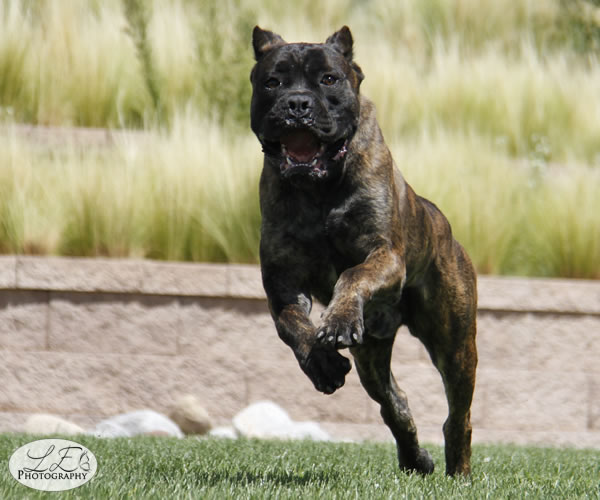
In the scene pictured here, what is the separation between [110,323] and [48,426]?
1.05 meters

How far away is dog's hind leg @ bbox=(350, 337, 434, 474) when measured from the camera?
16.9ft

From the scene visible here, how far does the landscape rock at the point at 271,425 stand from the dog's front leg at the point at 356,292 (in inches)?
139

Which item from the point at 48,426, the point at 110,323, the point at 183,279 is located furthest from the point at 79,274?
the point at 48,426

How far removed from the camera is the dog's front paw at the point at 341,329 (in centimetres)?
386

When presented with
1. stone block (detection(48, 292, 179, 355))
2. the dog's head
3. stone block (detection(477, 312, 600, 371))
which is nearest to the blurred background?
stone block (detection(48, 292, 179, 355))

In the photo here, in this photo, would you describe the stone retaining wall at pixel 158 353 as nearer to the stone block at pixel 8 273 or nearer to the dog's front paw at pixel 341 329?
the stone block at pixel 8 273

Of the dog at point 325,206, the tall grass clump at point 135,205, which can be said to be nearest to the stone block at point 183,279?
the tall grass clump at point 135,205

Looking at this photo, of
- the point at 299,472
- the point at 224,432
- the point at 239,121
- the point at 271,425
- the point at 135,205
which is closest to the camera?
the point at 299,472

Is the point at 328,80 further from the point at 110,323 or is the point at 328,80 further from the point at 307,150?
the point at 110,323

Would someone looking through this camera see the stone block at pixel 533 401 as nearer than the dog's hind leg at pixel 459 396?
No

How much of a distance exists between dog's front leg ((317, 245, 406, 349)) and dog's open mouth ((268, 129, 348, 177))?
1.50ft

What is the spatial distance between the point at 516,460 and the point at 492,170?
3993mm

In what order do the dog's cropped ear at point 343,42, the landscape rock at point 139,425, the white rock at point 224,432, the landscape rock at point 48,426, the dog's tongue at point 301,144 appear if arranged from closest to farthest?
the dog's tongue at point 301,144 < the dog's cropped ear at point 343,42 < the landscape rock at point 48,426 < the landscape rock at point 139,425 < the white rock at point 224,432

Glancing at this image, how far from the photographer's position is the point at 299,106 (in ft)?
13.7
